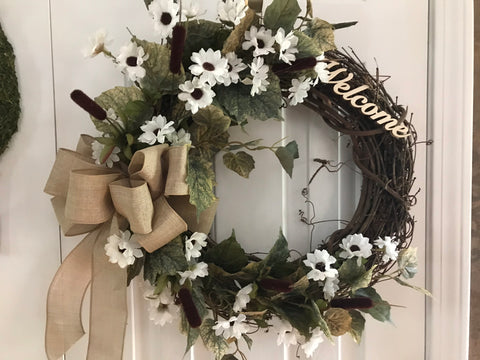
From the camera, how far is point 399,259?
0.90m

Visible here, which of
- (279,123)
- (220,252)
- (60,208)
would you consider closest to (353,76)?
(279,123)

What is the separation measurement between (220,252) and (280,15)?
0.47 m

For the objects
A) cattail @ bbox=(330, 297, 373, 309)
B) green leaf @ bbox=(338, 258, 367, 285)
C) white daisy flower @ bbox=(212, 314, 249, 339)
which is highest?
green leaf @ bbox=(338, 258, 367, 285)

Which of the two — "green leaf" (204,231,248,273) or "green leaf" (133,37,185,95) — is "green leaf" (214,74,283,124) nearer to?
"green leaf" (133,37,185,95)

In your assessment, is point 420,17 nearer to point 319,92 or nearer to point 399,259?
point 319,92

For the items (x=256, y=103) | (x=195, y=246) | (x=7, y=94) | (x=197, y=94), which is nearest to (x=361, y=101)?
(x=256, y=103)

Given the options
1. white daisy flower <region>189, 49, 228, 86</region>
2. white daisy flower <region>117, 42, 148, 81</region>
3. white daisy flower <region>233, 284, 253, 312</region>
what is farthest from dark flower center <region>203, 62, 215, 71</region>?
white daisy flower <region>233, 284, 253, 312</region>

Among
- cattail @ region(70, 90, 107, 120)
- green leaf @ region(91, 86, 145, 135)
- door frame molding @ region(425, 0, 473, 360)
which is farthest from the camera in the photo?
door frame molding @ region(425, 0, 473, 360)

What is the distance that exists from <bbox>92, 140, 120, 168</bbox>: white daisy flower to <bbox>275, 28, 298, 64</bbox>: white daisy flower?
0.35 m

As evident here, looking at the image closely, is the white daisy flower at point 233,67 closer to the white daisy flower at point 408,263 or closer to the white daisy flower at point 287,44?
the white daisy flower at point 287,44

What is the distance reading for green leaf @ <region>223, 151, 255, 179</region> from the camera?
0.86 m

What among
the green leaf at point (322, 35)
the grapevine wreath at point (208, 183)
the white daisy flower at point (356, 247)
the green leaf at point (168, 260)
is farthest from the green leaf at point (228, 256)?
the green leaf at point (322, 35)

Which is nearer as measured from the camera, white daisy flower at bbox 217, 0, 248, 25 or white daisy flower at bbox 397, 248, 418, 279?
white daisy flower at bbox 217, 0, 248, 25

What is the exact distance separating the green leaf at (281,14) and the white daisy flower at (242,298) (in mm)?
500
